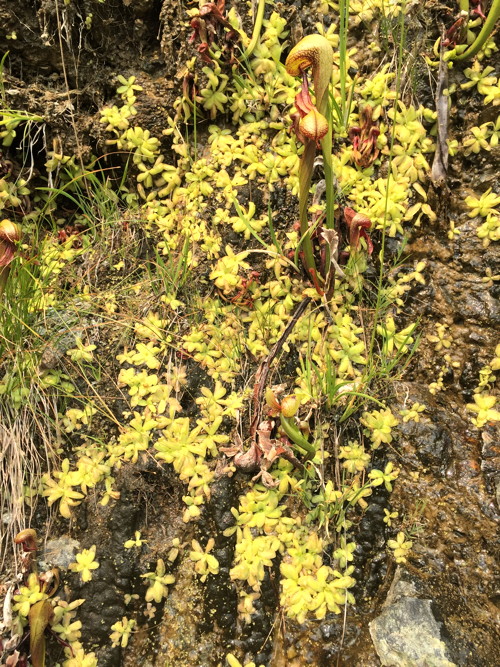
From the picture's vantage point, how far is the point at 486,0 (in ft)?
7.18

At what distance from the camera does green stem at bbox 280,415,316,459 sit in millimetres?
1793

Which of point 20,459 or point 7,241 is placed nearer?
point 7,241

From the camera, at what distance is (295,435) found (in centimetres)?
182

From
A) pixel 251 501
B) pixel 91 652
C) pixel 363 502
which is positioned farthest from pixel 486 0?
pixel 91 652

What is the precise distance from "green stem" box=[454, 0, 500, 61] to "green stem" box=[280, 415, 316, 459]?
1.83 m

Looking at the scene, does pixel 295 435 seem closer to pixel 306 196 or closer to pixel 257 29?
pixel 306 196

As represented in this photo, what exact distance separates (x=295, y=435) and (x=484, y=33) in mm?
1901

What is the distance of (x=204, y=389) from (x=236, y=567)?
2.28ft

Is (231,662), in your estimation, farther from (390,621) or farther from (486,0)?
(486,0)

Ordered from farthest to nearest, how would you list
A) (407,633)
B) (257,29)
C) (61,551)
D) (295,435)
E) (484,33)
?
(257,29), (484,33), (61,551), (295,435), (407,633)

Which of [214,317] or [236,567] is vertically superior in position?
[214,317]

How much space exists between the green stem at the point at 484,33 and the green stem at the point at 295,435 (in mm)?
1831

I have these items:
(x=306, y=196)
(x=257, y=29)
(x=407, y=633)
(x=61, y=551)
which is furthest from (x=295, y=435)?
(x=257, y=29)

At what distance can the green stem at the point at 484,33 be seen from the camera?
2.05 meters
